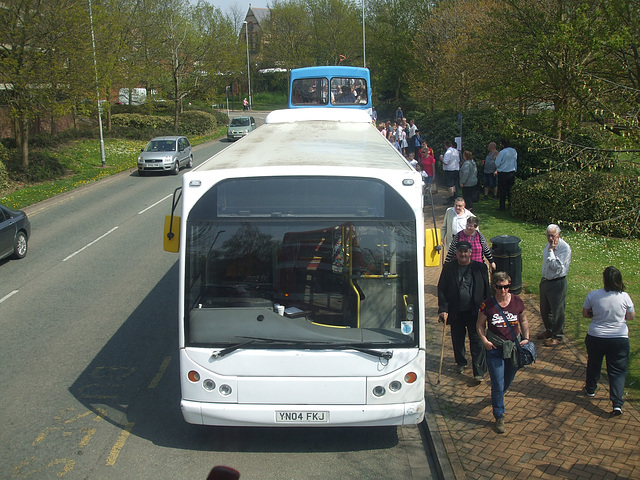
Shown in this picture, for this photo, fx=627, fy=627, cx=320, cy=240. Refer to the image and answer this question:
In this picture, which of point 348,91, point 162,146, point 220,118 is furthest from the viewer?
point 220,118

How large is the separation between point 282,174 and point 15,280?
363 inches

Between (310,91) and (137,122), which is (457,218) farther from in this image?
(137,122)

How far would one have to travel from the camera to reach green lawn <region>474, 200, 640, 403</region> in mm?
8856

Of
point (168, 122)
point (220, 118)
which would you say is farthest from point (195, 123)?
point (220, 118)

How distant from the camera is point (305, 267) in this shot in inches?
239

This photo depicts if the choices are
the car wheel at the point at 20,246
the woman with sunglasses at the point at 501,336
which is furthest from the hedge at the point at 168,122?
the woman with sunglasses at the point at 501,336

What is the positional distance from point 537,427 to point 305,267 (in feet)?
9.89

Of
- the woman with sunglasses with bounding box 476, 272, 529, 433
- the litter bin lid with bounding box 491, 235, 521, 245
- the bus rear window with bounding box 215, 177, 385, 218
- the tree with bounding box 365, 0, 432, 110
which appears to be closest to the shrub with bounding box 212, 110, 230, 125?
the tree with bounding box 365, 0, 432, 110

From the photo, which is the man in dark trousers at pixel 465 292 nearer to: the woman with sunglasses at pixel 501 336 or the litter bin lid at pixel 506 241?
the woman with sunglasses at pixel 501 336

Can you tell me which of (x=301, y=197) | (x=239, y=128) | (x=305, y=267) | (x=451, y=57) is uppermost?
(x=451, y=57)

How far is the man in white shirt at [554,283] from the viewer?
8.24 metres

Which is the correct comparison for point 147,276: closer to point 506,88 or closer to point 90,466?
point 90,466

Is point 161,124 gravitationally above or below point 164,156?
above

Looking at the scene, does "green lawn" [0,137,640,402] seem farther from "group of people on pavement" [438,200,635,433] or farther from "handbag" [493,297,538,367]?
"handbag" [493,297,538,367]
